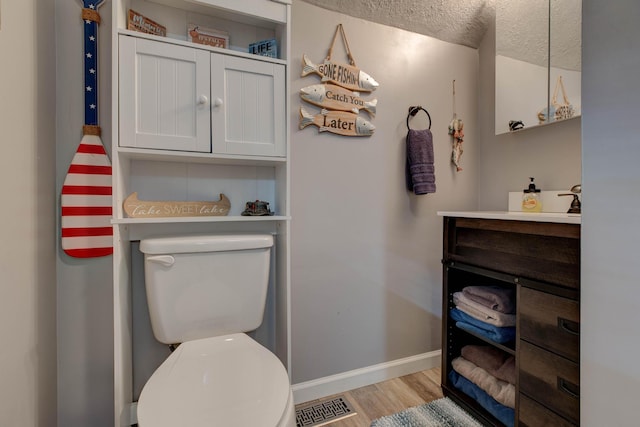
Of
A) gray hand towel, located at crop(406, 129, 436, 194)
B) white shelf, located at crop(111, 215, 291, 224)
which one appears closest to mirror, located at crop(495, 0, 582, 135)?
gray hand towel, located at crop(406, 129, 436, 194)

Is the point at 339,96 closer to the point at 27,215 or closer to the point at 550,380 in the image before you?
the point at 27,215

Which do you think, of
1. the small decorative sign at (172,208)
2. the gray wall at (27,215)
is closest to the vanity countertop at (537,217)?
the small decorative sign at (172,208)

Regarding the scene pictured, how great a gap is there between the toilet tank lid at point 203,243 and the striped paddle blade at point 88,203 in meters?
0.23

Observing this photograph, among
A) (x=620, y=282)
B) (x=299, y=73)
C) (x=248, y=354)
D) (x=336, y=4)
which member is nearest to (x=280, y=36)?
(x=299, y=73)

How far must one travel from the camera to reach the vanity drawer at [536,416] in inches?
40.4

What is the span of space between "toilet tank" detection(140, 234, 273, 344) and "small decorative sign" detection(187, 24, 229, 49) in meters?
0.80

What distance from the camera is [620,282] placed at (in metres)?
0.65

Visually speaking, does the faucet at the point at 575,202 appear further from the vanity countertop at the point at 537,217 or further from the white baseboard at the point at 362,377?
the white baseboard at the point at 362,377

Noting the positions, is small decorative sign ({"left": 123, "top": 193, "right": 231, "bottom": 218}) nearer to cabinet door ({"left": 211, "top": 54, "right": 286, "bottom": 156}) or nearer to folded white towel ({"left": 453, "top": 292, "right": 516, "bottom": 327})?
cabinet door ({"left": 211, "top": 54, "right": 286, "bottom": 156})

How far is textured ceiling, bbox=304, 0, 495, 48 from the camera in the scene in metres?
1.53

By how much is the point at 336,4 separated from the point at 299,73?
395mm

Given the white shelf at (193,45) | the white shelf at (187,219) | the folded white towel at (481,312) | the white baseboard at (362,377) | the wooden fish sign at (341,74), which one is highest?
the wooden fish sign at (341,74)

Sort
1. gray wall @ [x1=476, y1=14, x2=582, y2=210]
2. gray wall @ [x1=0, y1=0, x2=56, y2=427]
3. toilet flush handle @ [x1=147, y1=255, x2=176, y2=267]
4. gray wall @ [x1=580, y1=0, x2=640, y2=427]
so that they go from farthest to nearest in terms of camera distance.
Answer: gray wall @ [x1=476, y1=14, x2=582, y2=210], toilet flush handle @ [x1=147, y1=255, x2=176, y2=267], gray wall @ [x1=0, y1=0, x2=56, y2=427], gray wall @ [x1=580, y1=0, x2=640, y2=427]

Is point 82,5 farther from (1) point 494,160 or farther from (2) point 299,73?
(1) point 494,160
